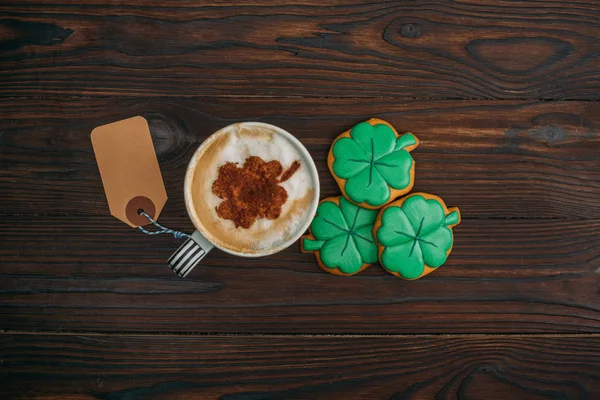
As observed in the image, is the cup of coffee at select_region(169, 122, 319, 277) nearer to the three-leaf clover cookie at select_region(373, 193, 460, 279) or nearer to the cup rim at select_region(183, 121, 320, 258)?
the cup rim at select_region(183, 121, 320, 258)

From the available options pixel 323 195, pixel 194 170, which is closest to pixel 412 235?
pixel 323 195

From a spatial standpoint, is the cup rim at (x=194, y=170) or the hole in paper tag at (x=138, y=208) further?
the hole in paper tag at (x=138, y=208)

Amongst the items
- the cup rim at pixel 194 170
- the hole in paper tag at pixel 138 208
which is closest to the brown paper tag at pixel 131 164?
the hole in paper tag at pixel 138 208

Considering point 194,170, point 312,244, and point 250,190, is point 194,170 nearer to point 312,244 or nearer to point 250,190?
point 250,190

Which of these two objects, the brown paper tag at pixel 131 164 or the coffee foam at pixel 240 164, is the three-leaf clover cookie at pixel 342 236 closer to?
the coffee foam at pixel 240 164

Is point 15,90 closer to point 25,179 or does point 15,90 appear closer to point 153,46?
point 25,179

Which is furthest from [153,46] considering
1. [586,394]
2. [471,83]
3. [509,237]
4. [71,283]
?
[586,394]
